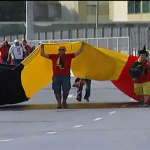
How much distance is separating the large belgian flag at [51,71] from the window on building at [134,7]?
58788 mm

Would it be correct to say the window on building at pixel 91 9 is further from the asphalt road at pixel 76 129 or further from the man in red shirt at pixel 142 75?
the asphalt road at pixel 76 129

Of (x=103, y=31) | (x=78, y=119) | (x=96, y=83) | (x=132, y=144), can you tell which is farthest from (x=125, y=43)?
(x=132, y=144)

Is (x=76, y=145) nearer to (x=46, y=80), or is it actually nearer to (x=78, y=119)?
(x=78, y=119)

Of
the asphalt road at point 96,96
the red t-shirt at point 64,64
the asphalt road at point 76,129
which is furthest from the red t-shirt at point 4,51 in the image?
the asphalt road at point 76,129

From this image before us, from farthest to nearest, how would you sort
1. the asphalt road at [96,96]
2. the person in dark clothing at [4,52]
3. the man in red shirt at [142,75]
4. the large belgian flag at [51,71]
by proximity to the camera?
the person in dark clothing at [4,52]
the asphalt road at [96,96]
the large belgian flag at [51,71]
the man in red shirt at [142,75]

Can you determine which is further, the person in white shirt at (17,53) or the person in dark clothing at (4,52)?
the person in dark clothing at (4,52)

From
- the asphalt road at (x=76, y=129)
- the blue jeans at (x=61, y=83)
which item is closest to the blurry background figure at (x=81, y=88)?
the blue jeans at (x=61, y=83)

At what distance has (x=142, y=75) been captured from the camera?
685 inches

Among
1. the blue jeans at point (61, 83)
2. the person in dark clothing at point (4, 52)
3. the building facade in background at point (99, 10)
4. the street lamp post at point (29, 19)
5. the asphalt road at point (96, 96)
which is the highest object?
the building facade in background at point (99, 10)

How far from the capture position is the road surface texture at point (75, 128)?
38.3 feet

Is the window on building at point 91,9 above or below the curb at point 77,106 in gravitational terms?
above

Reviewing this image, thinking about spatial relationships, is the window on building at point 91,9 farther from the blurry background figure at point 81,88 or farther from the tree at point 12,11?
Answer: the blurry background figure at point 81,88

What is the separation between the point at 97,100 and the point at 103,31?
2556 centimetres

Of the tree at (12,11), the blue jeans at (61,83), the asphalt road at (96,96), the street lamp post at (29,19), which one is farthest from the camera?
the tree at (12,11)
